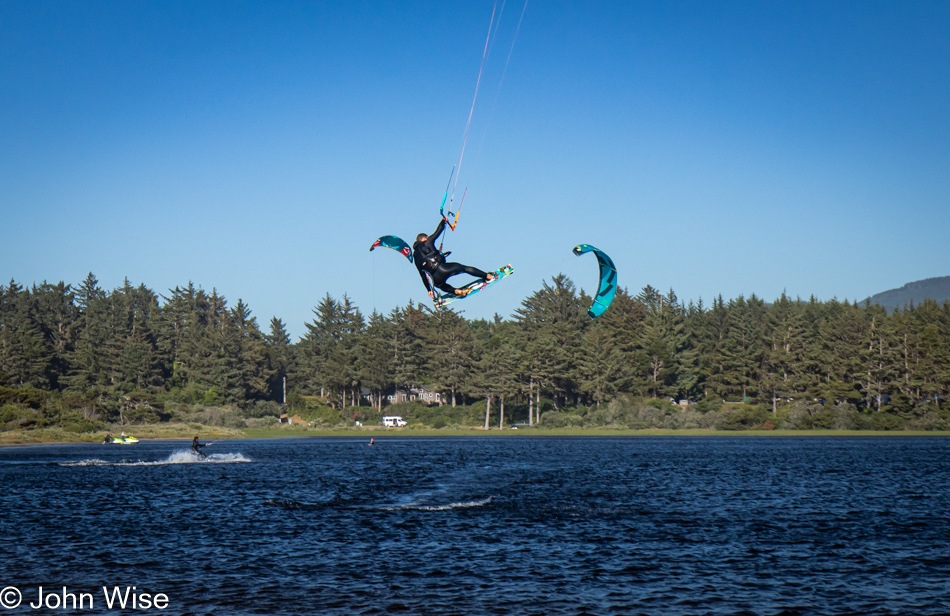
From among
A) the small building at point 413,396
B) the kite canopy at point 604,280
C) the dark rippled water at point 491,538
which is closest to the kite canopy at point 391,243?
the kite canopy at point 604,280

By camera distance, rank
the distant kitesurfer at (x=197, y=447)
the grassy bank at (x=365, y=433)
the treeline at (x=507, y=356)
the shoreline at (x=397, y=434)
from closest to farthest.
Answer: the distant kitesurfer at (x=197, y=447) → the shoreline at (x=397, y=434) → the grassy bank at (x=365, y=433) → the treeline at (x=507, y=356)

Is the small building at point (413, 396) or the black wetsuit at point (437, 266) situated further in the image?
the small building at point (413, 396)

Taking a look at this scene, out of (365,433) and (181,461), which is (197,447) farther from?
(365,433)

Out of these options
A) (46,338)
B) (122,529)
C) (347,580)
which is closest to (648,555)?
(347,580)

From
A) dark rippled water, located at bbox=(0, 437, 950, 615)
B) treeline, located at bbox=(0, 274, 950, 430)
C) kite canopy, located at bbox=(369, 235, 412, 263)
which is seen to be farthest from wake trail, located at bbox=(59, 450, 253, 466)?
kite canopy, located at bbox=(369, 235, 412, 263)

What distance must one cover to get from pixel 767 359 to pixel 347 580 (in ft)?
381

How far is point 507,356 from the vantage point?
125 metres

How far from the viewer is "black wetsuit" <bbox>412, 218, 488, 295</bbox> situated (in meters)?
22.9

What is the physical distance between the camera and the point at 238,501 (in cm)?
4200

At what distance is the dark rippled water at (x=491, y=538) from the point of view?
21719mm

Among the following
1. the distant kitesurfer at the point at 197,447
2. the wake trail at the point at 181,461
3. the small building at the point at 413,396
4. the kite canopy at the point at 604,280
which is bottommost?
the wake trail at the point at 181,461

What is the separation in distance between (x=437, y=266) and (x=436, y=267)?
39mm

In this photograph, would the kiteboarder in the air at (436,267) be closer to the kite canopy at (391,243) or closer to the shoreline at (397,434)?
the kite canopy at (391,243)

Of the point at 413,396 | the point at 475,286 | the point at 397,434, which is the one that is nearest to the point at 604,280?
the point at 475,286
